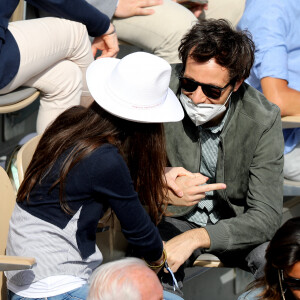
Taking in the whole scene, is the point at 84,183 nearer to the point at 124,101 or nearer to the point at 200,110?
the point at 124,101

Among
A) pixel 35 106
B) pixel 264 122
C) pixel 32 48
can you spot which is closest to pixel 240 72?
pixel 264 122

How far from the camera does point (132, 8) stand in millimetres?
3514

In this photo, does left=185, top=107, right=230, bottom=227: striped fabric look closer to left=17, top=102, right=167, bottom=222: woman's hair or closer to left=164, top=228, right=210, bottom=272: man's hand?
left=164, top=228, right=210, bottom=272: man's hand

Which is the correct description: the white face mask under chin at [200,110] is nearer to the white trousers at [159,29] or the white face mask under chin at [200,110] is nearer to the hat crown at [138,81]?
the hat crown at [138,81]

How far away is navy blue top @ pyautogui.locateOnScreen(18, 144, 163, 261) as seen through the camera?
6.50 ft

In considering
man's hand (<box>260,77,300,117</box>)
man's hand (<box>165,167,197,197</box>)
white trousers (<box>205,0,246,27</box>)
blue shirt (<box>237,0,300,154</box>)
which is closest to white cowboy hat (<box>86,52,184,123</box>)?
man's hand (<box>165,167,197,197</box>)

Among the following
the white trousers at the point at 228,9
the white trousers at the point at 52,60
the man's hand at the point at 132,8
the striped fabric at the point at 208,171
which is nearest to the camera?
the white trousers at the point at 52,60

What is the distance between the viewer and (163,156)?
2215 mm

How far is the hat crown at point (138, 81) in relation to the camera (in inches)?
82.2

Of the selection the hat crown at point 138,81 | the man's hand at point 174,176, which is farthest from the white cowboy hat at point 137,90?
the man's hand at point 174,176

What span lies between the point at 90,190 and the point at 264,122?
103cm

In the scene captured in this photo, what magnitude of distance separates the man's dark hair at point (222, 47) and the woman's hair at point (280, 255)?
0.74 meters

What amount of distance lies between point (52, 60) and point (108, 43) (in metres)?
0.52

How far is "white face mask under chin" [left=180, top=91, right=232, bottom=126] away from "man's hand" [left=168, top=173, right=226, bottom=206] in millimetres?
289
